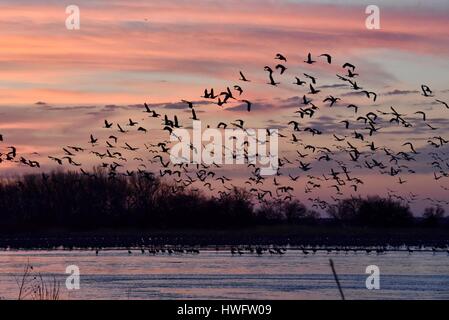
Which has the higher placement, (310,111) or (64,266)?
(310,111)

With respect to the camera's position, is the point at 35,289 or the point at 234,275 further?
the point at 234,275

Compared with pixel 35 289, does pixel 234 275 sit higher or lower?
higher

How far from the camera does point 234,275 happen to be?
42.1 meters

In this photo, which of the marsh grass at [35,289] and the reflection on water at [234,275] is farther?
the reflection on water at [234,275]

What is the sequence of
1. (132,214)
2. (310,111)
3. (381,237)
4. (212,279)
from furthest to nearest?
(132,214) → (381,237) → (212,279) → (310,111)

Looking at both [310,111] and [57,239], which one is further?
[57,239]

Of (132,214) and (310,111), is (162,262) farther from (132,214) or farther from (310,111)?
(132,214)

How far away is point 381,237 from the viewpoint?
78.4m

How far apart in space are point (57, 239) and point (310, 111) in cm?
5429

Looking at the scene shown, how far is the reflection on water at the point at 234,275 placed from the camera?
34062 millimetres

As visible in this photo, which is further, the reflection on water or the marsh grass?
the reflection on water

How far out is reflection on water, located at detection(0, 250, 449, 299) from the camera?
34.1 m
